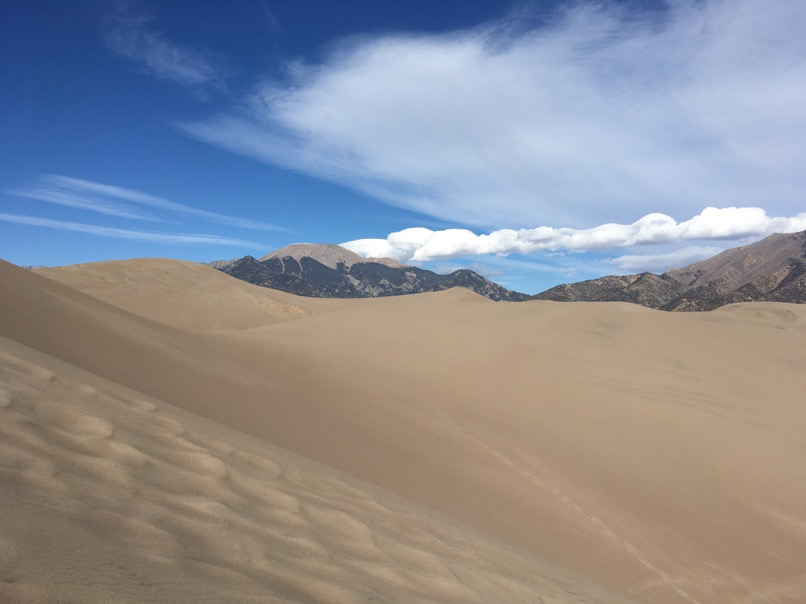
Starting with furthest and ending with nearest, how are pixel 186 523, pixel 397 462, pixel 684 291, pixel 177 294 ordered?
pixel 684 291 → pixel 177 294 → pixel 397 462 → pixel 186 523

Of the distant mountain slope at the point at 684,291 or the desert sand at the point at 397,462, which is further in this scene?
the distant mountain slope at the point at 684,291

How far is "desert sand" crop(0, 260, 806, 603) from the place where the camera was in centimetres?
220

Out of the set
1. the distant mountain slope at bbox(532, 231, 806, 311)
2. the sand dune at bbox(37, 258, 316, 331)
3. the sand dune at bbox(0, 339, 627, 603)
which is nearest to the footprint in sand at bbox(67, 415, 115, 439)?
the sand dune at bbox(0, 339, 627, 603)

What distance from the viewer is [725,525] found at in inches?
262

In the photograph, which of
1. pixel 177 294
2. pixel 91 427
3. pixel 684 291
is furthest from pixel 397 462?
pixel 684 291

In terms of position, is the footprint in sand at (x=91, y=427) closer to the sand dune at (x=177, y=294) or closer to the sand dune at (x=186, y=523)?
the sand dune at (x=186, y=523)

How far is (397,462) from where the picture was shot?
20.1 feet

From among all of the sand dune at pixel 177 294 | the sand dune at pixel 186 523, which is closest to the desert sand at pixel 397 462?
the sand dune at pixel 186 523

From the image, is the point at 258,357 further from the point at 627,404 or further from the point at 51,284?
the point at 627,404

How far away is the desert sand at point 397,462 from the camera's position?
7.22ft

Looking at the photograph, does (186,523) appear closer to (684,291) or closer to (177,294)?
(177,294)

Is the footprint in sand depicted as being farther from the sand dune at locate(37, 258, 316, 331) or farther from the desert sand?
the sand dune at locate(37, 258, 316, 331)

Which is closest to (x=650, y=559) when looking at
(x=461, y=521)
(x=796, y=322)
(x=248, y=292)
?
(x=461, y=521)

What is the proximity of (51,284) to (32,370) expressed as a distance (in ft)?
15.9
